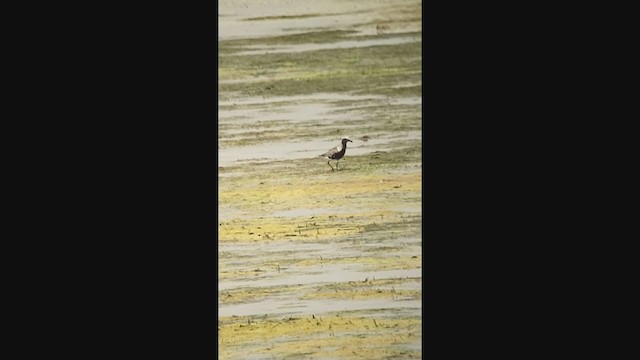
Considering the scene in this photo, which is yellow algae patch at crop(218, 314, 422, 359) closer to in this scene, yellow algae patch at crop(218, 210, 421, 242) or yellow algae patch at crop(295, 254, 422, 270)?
yellow algae patch at crop(295, 254, 422, 270)

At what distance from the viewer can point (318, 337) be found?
4.39 m

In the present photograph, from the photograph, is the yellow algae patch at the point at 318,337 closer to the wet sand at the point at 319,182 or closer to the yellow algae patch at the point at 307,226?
the wet sand at the point at 319,182

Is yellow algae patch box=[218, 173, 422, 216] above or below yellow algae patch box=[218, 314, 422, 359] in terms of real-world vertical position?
above

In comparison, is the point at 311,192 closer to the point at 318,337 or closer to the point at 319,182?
the point at 319,182

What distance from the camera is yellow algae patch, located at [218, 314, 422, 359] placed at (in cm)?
437

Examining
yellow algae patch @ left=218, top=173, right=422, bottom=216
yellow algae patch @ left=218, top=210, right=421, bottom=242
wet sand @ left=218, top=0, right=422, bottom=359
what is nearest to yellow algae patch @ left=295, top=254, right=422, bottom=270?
wet sand @ left=218, top=0, right=422, bottom=359

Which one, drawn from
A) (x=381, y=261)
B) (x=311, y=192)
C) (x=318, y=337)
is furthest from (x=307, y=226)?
(x=318, y=337)

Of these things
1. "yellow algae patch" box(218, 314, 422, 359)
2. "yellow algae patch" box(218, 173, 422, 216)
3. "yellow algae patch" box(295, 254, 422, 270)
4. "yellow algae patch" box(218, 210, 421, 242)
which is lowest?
"yellow algae patch" box(218, 314, 422, 359)

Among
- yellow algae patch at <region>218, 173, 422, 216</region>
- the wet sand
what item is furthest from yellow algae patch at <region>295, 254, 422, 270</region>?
yellow algae patch at <region>218, 173, 422, 216</region>

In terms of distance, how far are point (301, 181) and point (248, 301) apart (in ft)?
2.11

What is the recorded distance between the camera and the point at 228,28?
4336 mm

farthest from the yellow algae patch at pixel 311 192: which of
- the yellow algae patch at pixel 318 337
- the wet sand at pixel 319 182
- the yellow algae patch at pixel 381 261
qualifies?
the yellow algae patch at pixel 318 337

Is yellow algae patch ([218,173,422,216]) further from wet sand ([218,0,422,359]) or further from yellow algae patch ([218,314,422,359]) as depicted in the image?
yellow algae patch ([218,314,422,359])
